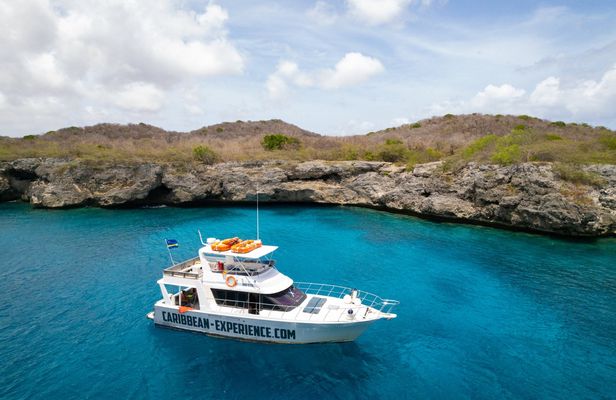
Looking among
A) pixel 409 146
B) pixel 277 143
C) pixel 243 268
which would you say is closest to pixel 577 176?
pixel 409 146

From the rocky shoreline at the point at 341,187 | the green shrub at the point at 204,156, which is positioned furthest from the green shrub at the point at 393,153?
the green shrub at the point at 204,156

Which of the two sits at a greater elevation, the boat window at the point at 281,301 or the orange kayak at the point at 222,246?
the orange kayak at the point at 222,246

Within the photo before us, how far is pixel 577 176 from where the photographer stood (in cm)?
3169

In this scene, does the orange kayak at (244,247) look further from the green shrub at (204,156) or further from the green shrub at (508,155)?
the green shrub at (204,156)

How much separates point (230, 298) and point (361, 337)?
6.24 m

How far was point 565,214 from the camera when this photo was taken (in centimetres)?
3005

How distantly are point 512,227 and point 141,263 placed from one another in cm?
3305

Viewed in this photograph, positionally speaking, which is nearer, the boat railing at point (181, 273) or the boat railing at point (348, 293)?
the boat railing at point (181, 273)

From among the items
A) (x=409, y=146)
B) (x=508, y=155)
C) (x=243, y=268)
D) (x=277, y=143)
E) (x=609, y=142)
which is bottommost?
(x=243, y=268)

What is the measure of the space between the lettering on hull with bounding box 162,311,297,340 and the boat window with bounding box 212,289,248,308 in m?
0.82

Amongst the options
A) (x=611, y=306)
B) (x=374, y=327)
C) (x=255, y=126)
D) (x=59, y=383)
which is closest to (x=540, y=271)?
(x=611, y=306)

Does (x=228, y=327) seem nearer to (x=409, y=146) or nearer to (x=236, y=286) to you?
(x=236, y=286)

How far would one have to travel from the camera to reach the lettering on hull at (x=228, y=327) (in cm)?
1488

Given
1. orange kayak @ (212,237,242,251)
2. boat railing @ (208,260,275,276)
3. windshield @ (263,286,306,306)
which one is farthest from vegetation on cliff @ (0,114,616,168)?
orange kayak @ (212,237,242,251)
